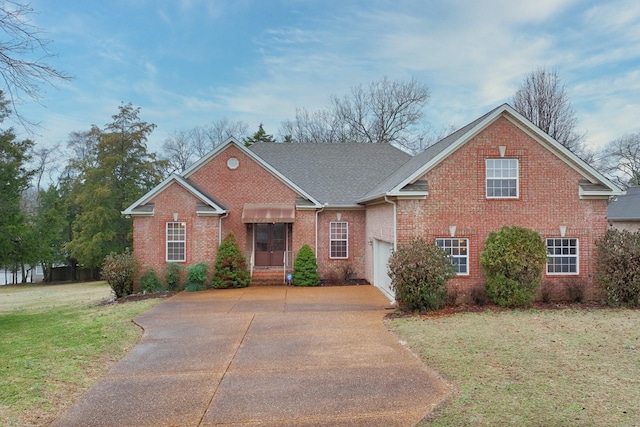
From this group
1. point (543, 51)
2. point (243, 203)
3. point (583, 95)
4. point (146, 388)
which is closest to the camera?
point (146, 388)

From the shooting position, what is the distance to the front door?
19.8 m

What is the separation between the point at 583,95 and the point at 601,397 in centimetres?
2903

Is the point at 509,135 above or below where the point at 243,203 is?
above

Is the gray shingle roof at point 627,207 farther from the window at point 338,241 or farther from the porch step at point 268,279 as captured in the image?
the porch step at point 268,279

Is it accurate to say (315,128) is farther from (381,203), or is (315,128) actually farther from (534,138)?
(534,138)

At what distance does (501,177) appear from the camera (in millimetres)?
14000

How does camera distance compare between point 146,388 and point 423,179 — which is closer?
point 146,388

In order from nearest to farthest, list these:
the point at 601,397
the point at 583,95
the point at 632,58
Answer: the point at 601,397, the point at 632,58, the point at 583,95

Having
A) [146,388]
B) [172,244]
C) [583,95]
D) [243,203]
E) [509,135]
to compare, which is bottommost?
[146,388]

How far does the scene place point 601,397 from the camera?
5.89 meters

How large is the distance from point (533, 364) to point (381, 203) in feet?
29.9

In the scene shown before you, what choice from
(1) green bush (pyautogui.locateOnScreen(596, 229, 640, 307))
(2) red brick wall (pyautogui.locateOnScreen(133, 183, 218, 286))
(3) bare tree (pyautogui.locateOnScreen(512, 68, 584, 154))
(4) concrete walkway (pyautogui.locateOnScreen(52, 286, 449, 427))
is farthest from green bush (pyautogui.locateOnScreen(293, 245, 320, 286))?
(3) bare tree (pyautogui.locateOnScreen(512, 68, 584, 154))

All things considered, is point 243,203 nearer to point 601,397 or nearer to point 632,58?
point 601,397

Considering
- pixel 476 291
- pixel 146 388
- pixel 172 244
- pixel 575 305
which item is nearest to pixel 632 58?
pixel 575 305
